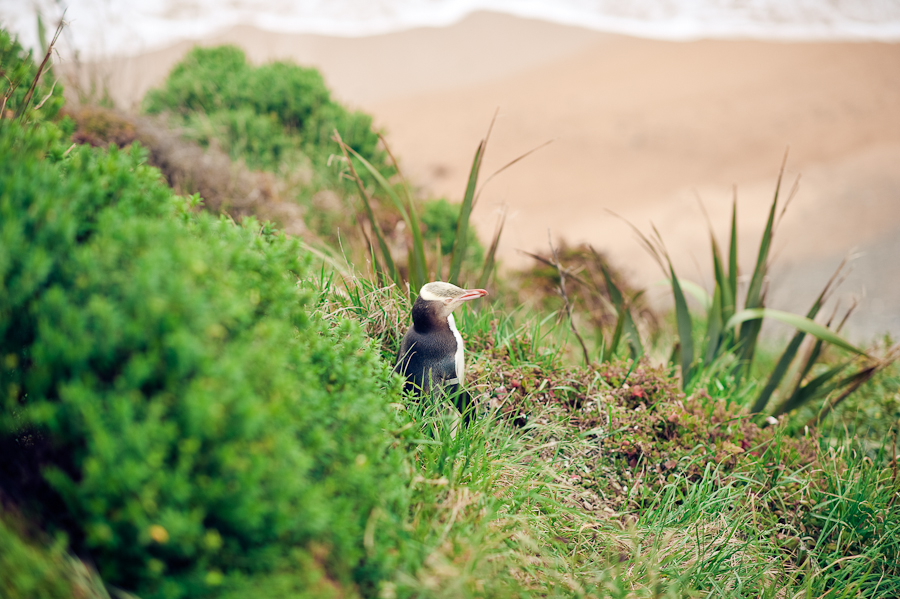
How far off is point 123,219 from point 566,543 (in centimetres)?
206

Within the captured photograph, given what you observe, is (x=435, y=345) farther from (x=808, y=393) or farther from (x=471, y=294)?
(x=808, y=393)

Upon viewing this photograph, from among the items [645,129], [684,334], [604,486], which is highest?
[645,129]

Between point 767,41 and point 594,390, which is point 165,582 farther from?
point 767,41

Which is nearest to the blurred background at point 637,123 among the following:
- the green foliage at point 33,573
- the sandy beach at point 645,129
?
the sandy beach at point 645,129

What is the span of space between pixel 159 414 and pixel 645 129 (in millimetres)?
13547

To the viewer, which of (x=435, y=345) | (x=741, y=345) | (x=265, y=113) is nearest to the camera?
(x=435, y=345)

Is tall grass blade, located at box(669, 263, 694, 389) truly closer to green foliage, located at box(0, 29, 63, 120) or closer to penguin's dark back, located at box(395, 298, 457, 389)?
penguin's dark back, located at box(395, 298, 457, 389)

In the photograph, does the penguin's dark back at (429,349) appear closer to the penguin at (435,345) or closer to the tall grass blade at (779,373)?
the penguin at (435,345)

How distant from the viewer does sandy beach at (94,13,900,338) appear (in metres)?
9.44

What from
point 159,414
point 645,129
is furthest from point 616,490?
point 645,129

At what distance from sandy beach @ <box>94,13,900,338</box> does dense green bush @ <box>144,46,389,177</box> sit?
868 millimetres

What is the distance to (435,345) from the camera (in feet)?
7.15

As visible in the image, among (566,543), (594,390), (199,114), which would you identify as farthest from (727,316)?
(199,114)

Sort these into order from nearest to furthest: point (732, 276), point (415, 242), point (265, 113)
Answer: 1. point (415, 242)
2. point (732, 276)
3. point (265, 113)
